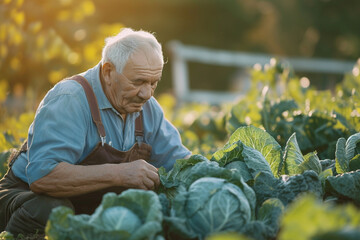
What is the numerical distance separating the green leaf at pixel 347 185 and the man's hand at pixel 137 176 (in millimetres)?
1074

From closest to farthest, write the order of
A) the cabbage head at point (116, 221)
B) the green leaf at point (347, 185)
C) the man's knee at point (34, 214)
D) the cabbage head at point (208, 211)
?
the cabbage head at point (116, 221) < the cabbage head at point (208, 211) < the green leaf at point (347, 185) < the man's knee at point (34, 214)

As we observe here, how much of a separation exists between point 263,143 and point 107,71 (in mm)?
1159

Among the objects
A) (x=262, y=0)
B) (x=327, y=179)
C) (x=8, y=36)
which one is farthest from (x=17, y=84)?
(x=262, y=0)

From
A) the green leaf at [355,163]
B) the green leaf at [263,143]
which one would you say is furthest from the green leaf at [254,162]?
the green leaf at [355,163]

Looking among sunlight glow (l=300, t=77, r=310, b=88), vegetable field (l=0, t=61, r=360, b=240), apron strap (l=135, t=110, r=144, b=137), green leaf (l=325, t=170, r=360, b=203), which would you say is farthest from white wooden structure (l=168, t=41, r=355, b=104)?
green leaf (l=325, t=170, r=360, b=203)

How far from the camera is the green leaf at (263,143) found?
339cm

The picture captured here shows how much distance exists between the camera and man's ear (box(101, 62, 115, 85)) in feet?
11.1

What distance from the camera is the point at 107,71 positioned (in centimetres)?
345

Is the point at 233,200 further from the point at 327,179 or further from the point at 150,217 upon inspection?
the point at 327,179

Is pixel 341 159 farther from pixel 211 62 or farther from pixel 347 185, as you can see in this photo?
pixel 211 62

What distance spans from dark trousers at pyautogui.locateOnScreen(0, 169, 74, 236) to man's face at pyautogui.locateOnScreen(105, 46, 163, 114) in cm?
76

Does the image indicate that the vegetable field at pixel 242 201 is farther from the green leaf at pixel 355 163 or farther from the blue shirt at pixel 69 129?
the blue shirt at pixel 69 129

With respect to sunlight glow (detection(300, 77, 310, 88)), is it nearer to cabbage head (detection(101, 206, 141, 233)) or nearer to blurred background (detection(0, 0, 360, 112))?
blurred background (detection(0, 0, 360, 112))

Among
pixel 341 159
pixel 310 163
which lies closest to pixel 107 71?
pixel 310 163
